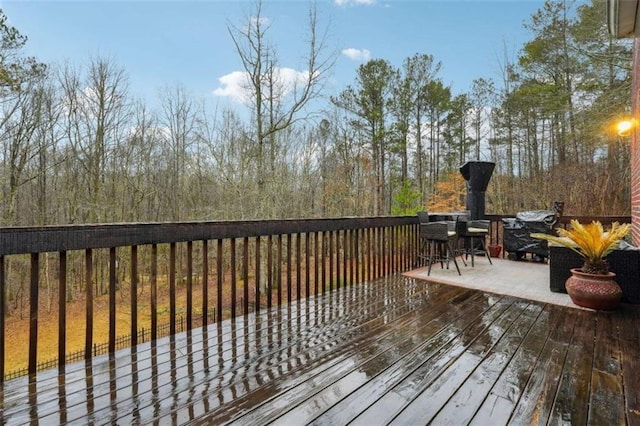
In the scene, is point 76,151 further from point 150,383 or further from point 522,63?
point 522,63

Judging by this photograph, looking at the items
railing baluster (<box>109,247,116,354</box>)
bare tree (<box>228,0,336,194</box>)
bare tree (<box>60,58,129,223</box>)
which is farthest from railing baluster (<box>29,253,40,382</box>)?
bare tree (<box>60,58,129,223</box>)

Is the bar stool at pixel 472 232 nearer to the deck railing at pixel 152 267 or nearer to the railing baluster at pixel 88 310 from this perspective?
the deck railing at pixel 152 267

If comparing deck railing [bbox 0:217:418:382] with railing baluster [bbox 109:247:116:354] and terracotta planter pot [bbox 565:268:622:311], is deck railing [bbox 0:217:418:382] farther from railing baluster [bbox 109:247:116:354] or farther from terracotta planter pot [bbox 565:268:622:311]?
terracotta planter pot [bbox 565:268:622:311]

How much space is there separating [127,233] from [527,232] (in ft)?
20.5

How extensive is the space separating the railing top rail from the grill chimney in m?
4.47

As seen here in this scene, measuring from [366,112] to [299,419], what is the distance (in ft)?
46.5

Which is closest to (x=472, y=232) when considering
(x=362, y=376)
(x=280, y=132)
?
(x=362, y=376)

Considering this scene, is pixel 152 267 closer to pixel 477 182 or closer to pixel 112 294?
pixel 112 294

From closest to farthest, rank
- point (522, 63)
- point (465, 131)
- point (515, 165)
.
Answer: point (522, 63) < point (515, 165) < point (465, 131)

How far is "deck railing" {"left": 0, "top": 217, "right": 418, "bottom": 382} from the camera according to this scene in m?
1.90

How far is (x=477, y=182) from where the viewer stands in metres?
6.66

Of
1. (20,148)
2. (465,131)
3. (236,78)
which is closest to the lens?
(20,148)

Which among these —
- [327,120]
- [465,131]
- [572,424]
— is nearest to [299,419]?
[572,424]

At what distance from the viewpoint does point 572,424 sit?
1402 mm
